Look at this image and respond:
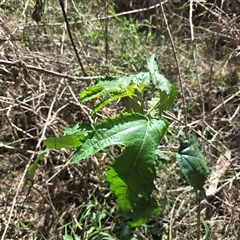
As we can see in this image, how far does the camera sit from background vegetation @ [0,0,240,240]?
2.28m

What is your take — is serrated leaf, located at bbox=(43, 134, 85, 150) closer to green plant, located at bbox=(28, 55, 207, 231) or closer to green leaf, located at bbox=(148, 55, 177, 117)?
green plant, located at bbox=(28, 55, 207, 231)

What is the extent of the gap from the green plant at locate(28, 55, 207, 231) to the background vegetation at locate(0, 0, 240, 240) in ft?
0.80

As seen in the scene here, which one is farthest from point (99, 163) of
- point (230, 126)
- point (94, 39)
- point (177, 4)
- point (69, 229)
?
point (177, 4)

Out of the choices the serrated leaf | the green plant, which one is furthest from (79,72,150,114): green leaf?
the serrated leaf

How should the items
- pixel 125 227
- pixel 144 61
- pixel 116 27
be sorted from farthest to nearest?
1. pixel 116 27
2. pixel 144 61
3. pixel 125 227

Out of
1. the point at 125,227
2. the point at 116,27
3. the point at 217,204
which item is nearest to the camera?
the point at 125,227

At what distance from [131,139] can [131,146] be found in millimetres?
22

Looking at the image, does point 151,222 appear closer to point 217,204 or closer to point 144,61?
point 217,204

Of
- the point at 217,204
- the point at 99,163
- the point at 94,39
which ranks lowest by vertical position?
the point at 217,204

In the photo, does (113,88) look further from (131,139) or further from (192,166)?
(192,166)

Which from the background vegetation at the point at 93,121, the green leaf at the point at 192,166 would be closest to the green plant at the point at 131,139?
the green leaf at the point at 192,166

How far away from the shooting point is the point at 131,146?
1572 millimetres

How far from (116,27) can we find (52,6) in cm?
46

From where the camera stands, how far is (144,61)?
122 inches
